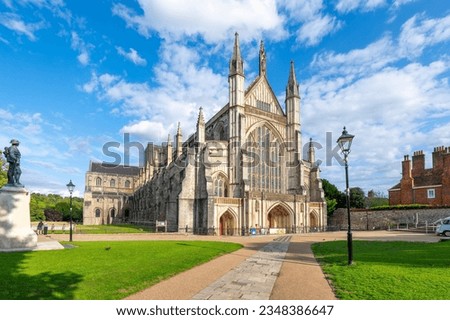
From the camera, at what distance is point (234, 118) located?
36.3 m

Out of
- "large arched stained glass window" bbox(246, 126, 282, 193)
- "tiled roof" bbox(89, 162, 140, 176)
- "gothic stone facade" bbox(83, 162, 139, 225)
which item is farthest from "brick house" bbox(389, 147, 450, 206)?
"tiled roof" bbox(89, 162, 140, 176)

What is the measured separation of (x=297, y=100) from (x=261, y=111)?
21.7ft

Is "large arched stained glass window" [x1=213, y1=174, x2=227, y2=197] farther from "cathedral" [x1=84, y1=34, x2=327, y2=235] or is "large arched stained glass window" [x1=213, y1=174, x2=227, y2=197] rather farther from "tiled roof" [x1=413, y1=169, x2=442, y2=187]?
"tiled roof" [x1=413, y1=169, x2=442, y2=187]

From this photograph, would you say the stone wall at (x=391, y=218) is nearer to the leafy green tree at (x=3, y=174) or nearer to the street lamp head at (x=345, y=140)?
the street lamp head at (x=345, y=140)

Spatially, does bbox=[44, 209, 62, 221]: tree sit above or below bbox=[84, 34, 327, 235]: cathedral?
below

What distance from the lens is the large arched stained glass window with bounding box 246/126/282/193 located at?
37719mm

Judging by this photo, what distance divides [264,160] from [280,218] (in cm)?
798

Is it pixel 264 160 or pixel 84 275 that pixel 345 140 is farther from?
pixel 264 160

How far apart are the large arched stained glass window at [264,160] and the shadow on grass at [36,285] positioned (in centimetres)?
2980

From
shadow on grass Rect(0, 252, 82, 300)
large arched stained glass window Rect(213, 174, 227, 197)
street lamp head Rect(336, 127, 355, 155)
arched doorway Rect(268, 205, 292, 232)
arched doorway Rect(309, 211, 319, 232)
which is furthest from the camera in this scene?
arched doorway Rect(309, 211, 319, 232)

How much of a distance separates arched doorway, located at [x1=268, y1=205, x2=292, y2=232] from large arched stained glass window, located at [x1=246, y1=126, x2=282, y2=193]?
105 inches

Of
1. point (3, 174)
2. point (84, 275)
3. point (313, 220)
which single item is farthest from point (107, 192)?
point (84, 275)
